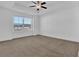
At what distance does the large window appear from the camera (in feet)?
5.02

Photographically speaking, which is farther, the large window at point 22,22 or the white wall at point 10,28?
the white wall at point 10,28

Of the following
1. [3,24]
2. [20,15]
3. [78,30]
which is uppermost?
[20,15]

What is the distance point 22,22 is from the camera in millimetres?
1547

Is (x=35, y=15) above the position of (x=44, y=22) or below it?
above

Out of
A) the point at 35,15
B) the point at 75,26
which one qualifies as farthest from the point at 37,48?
the point at 75,26

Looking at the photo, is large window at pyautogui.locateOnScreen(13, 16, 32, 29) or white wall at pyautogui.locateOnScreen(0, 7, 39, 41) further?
white wall at pyautogui.locateOnScreen(0, 7, 39, 41)

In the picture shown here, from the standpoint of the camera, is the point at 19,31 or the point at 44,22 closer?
the point at 19,31

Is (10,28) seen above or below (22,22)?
below

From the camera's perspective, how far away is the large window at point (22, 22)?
1530mm

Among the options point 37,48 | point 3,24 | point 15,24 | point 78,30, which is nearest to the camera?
point 15,24

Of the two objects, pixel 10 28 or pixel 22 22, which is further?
pixel 10 28

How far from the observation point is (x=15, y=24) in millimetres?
1559

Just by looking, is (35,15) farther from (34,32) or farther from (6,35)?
(6,35)

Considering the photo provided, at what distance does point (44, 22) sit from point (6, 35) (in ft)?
2.57
